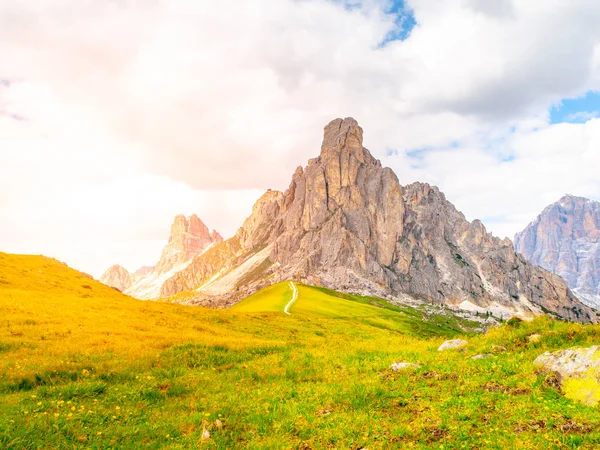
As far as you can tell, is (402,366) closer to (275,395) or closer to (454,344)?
(454,344)

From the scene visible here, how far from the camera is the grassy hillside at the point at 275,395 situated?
1149 centimetres

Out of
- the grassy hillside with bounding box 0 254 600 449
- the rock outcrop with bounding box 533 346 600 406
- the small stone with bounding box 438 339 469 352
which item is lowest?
the grassy hillside with bounding box 0 254 600 449

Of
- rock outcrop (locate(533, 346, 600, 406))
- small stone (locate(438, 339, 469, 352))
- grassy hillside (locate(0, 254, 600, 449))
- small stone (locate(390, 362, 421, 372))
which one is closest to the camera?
grassy hillside (locate(0, 254, 600, 449))

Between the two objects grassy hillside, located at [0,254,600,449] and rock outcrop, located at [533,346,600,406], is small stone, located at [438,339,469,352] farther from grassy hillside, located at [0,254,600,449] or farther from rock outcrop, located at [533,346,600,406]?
rock outcrop, located at [533,346,600,406]

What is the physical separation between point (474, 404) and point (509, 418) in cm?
137

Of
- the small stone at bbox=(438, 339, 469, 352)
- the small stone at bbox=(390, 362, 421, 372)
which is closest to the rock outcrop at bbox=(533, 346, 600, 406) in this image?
the small stone at bbox=(390, 362, 421, 372)

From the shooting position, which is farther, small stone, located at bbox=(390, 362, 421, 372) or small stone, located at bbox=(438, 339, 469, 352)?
small stone, located at bbox=(438, 339, 469, 352)

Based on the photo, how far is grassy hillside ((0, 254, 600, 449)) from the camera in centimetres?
1149

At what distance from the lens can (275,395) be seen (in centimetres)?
1658

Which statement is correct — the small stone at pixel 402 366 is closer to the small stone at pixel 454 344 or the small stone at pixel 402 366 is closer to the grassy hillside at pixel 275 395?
the grassy hillside at pixel 275 395

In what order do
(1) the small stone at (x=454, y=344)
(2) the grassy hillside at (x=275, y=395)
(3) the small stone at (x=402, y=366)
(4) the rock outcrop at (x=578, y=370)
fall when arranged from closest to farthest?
1. (2) the grassy hillside at (x=275, y=395)
2. (4) the rock outcrop at (x=578, y=370)
3. (3) the small stone at (x=402, y=366)
4. (1) the small stone at (x=454, y=344)

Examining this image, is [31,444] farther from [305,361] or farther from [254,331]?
[254,331]

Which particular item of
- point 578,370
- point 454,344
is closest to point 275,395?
point 578,370

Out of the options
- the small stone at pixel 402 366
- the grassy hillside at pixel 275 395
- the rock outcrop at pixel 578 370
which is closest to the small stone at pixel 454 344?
the grassy hillside at pixel 275 395
